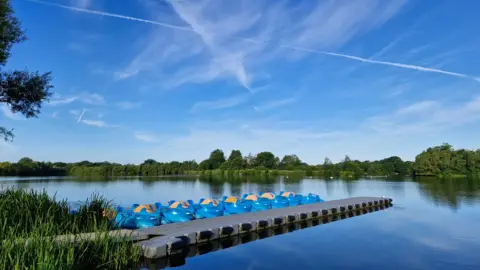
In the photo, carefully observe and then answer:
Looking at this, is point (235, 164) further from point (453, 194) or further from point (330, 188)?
point (453, 194)

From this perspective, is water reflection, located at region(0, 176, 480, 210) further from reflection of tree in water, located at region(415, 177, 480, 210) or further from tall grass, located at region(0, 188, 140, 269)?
tall grass, located at region(0, 188, 140, 269)

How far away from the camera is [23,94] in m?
12.8

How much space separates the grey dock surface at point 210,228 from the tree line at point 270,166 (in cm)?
6246

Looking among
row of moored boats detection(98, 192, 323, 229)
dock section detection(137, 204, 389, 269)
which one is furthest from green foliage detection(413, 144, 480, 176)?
dock section detection(137, 204, 389, 269)

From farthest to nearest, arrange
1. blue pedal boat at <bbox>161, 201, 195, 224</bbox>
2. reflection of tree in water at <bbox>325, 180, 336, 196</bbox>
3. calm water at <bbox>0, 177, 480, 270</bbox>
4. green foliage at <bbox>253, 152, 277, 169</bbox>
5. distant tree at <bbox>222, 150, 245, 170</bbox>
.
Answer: green foliage at <bbox>253, 152, 277, 169</bbox> < distant tree at <bbox>222, 150, 245, 170</bbox> < reflection of tree in water at <bbox>325, 180, 336, 196</bbox> < blue pedal boat at <bbox>161, 201, 195, 224</bbox> < calm water at <bbox>0, 177, 480, 270</bbox>

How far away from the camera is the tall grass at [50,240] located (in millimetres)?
5336

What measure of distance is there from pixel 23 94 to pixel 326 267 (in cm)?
1227

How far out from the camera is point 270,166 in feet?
332

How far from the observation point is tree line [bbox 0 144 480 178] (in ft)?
222

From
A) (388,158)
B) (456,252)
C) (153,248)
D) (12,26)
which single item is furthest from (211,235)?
(388,158)

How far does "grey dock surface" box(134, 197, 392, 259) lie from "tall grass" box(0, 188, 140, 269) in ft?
2.49

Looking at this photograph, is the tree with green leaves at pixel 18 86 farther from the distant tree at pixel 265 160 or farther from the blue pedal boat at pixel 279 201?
the distant tree at pixel 265 160

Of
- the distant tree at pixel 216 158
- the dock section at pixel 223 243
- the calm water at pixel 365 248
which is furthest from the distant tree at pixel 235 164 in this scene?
the calm water at pixel 365 248

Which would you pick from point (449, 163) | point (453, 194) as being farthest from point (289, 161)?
point (453, 194)
